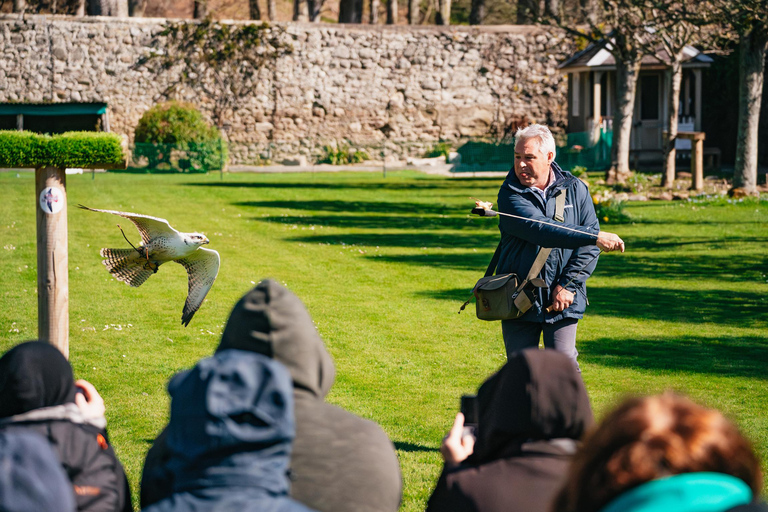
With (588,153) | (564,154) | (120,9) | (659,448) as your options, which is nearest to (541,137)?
(659,448)

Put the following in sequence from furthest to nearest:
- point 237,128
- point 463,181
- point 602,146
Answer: point 237,128
point 602,146
point 463,181

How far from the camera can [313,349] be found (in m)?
2.59

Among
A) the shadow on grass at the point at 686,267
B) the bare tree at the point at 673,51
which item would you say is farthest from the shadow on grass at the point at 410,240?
the bare tree at the point at 673,51

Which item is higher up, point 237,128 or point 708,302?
point 237,128

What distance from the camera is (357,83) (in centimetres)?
3384

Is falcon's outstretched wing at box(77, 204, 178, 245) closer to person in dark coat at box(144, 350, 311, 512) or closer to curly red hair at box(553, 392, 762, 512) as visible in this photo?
person in dark coat at box(144, 350, 311, 512)

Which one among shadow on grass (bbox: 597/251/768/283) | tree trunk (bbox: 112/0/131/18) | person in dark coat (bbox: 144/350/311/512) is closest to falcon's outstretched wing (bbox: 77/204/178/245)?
person in dark coat (bbox: 144/350/311/512)

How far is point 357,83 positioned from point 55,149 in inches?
1173

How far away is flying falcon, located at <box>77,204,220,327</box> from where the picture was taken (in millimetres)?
4805

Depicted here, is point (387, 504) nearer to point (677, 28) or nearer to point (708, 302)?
point (708, 302)

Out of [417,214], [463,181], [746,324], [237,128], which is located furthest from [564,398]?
[237,128]

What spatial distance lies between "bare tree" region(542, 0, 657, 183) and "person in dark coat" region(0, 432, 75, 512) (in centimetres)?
1923

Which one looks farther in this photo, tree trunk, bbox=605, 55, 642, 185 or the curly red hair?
tree trunk, bbox=605, 55, 642, 185

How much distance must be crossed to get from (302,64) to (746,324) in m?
26.2
